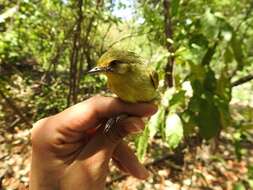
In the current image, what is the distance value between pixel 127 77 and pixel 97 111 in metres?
0.21

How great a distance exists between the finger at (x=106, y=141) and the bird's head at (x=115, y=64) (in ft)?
0.68

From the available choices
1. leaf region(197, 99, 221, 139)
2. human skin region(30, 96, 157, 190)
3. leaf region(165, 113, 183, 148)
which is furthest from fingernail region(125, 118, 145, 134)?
leaf region(197, 99, 221, 139)

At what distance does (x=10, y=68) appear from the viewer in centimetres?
509

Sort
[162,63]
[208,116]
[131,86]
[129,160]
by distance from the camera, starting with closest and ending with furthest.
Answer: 1. [131,86]
2. [129,160]
3. [208,116]
4. [162,63]

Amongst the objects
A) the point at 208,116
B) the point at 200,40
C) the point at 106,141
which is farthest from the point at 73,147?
the point at 200,40

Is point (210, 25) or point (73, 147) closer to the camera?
point (73, 147)

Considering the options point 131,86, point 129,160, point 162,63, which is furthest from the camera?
point 162,63

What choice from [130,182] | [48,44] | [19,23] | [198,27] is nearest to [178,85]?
[198,27]

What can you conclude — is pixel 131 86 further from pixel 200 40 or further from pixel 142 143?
pixel 200 40

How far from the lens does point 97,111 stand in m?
1.37

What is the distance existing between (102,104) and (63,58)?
3.36 m

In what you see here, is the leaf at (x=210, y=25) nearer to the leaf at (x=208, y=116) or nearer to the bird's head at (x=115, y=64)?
the leaf at (x=208, y=116)

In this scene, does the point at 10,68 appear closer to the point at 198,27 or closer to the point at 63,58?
the point at 63,58

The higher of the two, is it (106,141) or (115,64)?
(115,64)
